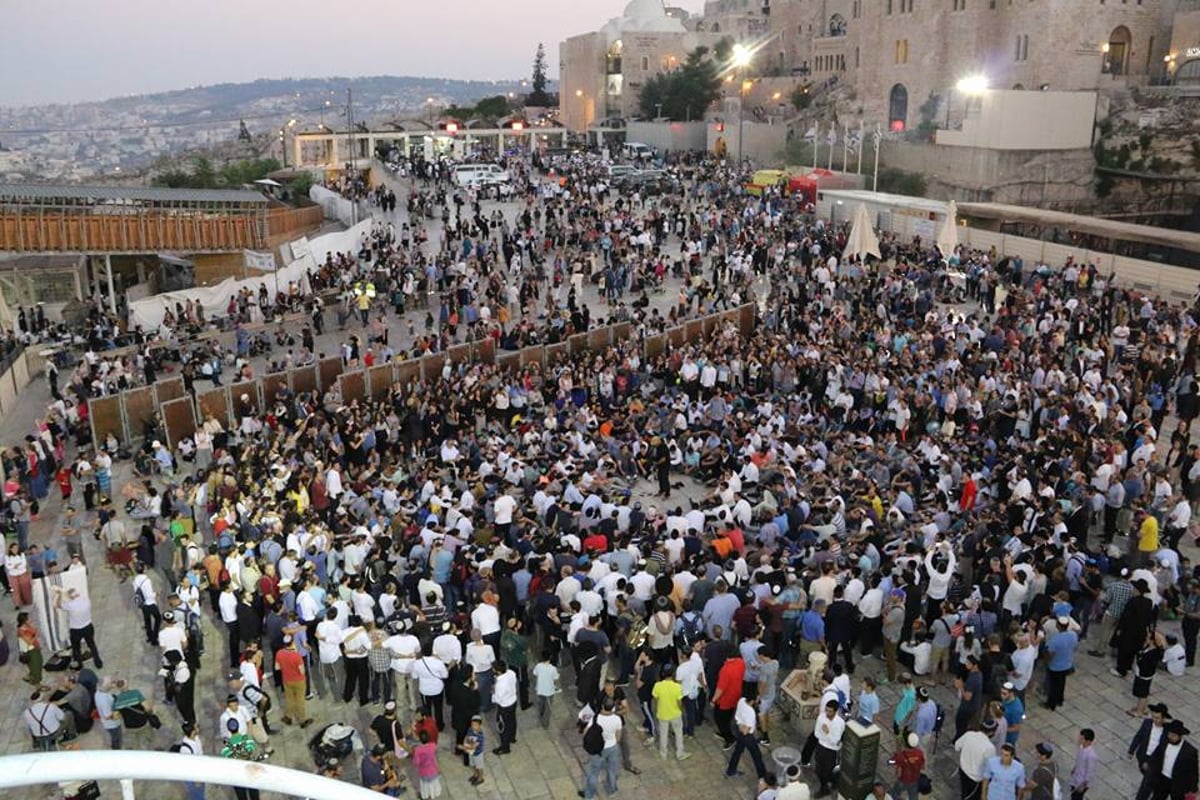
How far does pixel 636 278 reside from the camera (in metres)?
29.2

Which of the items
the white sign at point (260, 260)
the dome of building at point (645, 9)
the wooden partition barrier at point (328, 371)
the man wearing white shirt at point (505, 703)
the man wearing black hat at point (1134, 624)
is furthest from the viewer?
the dome of building at point (645, 9)

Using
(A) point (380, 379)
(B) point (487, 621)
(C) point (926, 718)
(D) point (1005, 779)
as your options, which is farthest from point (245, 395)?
(D) point (1005, 779)

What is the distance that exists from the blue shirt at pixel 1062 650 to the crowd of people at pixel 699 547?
31mm

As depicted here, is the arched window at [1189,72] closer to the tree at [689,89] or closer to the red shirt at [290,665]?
the tree at [689,89]

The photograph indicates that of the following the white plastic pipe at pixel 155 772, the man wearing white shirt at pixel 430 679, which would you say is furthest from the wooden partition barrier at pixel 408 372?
the white plastic pipe at pixel 155 772

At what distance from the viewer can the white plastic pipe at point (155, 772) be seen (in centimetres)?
297

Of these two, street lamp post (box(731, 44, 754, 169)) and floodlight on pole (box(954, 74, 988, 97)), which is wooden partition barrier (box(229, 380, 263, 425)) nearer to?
floodlight on pole (box(954, 74, 988, 97))

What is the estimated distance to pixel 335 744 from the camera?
942 cm

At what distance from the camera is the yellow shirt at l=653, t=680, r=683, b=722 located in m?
9.30

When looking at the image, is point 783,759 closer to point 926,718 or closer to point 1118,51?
point 926,718

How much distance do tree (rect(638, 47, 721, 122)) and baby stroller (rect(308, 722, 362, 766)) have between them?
71.7 meters

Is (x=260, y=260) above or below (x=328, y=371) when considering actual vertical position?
above

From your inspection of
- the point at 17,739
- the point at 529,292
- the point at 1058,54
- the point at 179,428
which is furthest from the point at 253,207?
the point at 1058,54

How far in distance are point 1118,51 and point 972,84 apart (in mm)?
8081
